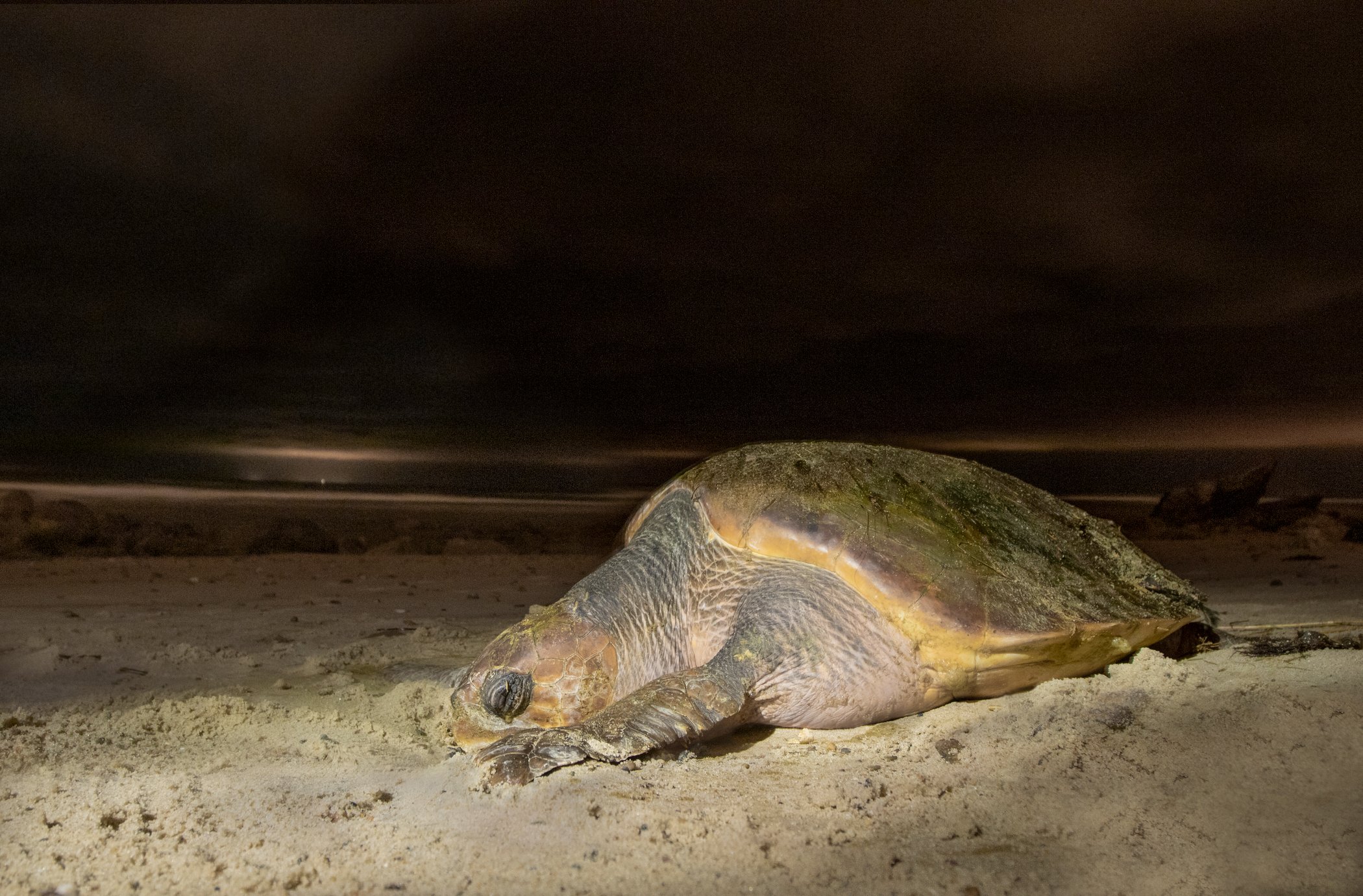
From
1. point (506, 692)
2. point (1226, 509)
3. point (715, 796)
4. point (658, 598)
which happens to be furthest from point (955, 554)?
point (1226, 509)

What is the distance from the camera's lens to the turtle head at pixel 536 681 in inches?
118

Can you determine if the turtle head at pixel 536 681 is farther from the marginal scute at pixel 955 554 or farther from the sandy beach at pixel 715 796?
the marginal scute at pixel 955 554

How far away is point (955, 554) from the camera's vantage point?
3.24 meters

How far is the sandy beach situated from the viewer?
6.13 feet

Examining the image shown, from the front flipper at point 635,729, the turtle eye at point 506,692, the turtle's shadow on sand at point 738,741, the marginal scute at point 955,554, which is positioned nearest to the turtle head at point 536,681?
the turtle eye at point 506,692

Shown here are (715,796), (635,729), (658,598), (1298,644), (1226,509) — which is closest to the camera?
(715,796)

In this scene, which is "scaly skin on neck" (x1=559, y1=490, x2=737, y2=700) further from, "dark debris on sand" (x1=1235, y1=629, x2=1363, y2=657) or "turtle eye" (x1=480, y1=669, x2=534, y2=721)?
"dark debris on sand" (x1=1235, y1=629, x2=1363, y2=657)

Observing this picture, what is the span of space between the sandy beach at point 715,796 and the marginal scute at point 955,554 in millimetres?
196

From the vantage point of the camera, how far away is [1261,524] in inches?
510

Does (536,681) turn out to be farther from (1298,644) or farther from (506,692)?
(1298,644)

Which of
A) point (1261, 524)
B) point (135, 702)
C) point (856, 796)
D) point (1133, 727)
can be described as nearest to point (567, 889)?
point (856, 796)

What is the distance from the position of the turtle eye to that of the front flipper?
18cm

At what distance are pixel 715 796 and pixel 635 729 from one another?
397 millimetres

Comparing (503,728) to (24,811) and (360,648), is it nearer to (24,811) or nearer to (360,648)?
(24,811)
